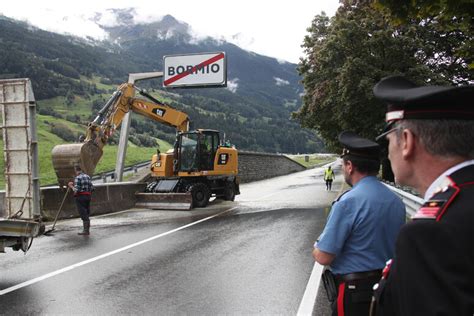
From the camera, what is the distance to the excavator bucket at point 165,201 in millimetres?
18281

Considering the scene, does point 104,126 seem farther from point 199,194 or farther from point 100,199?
point 199,194

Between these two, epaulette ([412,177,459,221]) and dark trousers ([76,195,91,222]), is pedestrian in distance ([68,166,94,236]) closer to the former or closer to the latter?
dark trousers ([76,195,91,222])

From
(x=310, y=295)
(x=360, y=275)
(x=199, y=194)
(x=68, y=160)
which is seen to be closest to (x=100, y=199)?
(x=68, y=160)

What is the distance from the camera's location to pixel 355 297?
10.4 feet

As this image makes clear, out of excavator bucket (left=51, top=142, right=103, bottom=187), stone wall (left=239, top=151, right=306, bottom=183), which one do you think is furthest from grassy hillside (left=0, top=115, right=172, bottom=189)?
excavator bucket (left=51, top=142, right=103, bottom=187)

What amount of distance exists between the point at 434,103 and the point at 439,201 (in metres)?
0.35

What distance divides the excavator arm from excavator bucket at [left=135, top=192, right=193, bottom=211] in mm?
2981

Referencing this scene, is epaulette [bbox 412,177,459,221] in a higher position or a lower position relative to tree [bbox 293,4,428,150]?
lower

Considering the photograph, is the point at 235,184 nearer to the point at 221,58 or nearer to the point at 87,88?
the point at 221,58

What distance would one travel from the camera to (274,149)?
511ft

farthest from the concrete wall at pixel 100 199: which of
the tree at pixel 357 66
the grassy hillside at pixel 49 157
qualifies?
the grassy hillside at pixel 49 157

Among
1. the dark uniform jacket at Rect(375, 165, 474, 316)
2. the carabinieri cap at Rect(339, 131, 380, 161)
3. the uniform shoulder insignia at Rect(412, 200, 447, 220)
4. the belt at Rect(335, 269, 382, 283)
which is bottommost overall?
the belt at Rect(335, 269, 382, 283)

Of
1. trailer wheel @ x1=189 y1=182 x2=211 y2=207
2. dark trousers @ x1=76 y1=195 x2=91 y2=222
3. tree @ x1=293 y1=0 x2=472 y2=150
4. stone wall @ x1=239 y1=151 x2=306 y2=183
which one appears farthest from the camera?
stone wall @ x1=239 y1=151 x2=306 y2=183

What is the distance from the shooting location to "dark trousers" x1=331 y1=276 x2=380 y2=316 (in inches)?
123
